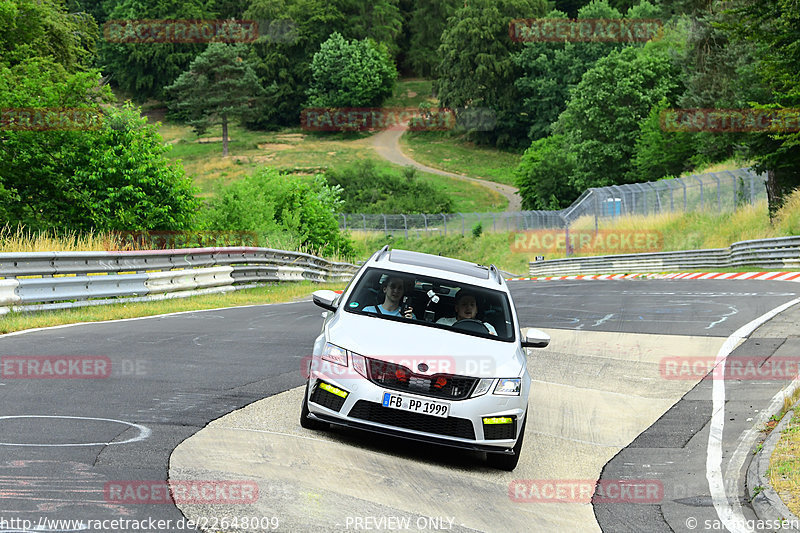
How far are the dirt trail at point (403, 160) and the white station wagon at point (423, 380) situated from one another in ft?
268

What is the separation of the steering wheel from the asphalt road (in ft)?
3.69

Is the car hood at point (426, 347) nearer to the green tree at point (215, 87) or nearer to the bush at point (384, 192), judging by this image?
the bush at point (384, 192)

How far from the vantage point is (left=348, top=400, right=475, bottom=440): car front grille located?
7.46 meters

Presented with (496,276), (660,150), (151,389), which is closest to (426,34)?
(660,150)

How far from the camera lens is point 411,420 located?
7.46m

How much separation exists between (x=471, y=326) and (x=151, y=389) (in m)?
3.12

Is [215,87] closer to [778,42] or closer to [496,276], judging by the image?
[778,42]

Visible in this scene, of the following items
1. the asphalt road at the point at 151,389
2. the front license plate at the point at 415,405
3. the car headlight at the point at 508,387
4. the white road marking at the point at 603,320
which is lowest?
the white road marking at the point at 603,320

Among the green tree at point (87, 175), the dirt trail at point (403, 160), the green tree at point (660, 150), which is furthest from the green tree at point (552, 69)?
the green tree at point (87, 175)

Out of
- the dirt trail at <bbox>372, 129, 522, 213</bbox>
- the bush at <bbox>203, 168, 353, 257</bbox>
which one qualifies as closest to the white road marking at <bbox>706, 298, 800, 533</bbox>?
the bush at <bbox>203, 168, 353, 257</bbox>

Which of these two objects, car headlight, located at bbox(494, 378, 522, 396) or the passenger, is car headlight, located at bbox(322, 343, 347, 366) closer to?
the passenger

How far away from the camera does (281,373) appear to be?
1115 centimetres

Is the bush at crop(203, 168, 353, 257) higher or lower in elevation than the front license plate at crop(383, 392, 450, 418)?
lower

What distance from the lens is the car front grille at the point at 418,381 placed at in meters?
7.50
